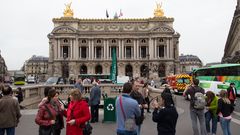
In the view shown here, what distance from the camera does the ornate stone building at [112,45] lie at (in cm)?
10581

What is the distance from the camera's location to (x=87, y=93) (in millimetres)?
30438

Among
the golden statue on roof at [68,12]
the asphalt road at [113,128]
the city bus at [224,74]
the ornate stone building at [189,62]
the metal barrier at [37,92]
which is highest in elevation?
the golden statue on roof at [68,12]

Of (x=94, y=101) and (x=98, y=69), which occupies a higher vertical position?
(x=98, y=69)

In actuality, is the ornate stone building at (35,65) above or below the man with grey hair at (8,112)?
above

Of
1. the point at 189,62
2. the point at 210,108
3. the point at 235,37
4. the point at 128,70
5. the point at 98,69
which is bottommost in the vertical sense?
the point at 210,108

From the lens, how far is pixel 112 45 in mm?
109188

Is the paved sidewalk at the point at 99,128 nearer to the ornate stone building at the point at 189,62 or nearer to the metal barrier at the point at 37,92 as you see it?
the metal barrier at the point at 37,92

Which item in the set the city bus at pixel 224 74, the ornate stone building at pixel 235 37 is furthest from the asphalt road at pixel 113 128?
the ornate stone building at pixel 235 37

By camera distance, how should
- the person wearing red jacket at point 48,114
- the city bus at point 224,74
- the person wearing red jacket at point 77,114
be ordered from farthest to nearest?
1. the city bus at point 224,74
2. the person wearing red jacket at point 48,114
3. the person wearing red jacket at point 77,114

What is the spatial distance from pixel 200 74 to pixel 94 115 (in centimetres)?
3049

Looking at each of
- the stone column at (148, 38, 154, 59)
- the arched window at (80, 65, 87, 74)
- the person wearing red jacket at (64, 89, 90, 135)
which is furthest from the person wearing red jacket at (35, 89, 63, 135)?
the arched window at (80, 65, 87, 74)

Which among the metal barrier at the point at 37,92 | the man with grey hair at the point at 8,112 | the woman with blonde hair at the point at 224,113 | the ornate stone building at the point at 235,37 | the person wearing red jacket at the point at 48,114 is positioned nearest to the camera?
the person wearing red jacket at the point at 48,114

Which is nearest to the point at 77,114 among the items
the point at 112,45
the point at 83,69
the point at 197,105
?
the point at 197,105

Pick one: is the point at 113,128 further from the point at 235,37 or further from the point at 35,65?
the point at 35,65
